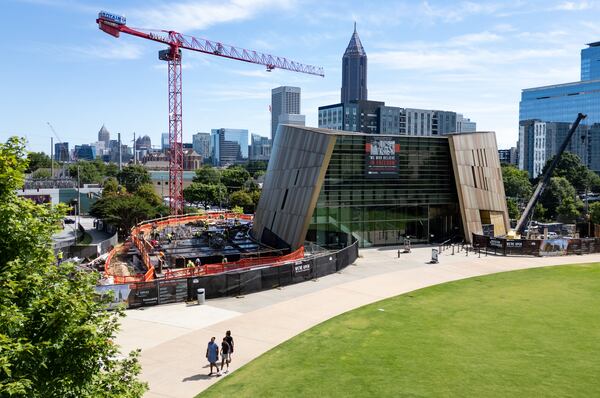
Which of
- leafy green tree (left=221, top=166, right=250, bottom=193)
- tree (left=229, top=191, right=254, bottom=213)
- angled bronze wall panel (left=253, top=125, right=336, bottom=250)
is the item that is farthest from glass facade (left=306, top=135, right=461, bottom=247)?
leafy green tree (left=221, top=166, right=250, bottom=193)

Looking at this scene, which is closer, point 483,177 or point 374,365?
point 374,365

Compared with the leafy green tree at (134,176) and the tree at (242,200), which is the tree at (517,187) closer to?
the tree at (242,200)

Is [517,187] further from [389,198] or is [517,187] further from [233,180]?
[389,198]

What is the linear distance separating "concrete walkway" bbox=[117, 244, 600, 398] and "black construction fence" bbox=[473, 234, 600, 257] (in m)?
3.84

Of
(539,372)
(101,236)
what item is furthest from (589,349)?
(101,236)

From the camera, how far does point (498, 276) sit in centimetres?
3769

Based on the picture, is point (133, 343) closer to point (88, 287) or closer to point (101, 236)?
point (88, 287)

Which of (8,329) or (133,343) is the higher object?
(8,329)

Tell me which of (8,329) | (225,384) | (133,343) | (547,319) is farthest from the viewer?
(547,319)

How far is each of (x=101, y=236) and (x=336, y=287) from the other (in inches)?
2094

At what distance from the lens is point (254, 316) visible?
2683 cm

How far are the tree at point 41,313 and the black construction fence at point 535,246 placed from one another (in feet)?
141

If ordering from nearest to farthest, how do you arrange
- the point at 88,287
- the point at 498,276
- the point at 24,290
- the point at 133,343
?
the point at 24,290 < the point at 88,287 < the point at 133,343 < the point at 498,276

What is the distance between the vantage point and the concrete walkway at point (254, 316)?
64.0 feet
